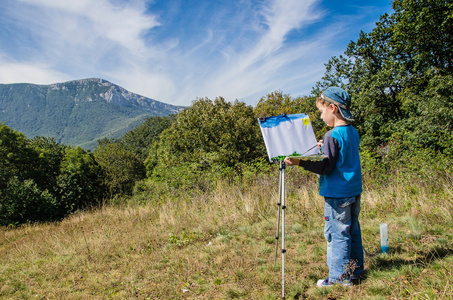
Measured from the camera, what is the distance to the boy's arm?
1991 mm

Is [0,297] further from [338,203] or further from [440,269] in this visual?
[440,269]

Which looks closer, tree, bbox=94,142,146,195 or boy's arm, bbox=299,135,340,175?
boy's arm, bbox=299,135,340,175

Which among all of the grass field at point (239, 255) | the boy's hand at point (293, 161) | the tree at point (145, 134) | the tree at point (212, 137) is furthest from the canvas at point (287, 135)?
the tree at point (145, 134)

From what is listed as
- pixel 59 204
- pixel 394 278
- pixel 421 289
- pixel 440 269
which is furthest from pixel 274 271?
pixel 59 204

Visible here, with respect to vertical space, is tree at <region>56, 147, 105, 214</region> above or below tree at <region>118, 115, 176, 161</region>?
below

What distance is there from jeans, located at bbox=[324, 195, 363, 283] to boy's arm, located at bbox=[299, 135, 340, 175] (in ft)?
1.01

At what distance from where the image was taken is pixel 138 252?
3705mm

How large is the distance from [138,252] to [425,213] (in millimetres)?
4498

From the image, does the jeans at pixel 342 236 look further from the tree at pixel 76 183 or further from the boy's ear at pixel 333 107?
the tree at pixel 76 183

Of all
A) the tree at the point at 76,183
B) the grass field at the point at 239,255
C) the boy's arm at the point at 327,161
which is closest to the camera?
the boy's arm at the point at 327,161

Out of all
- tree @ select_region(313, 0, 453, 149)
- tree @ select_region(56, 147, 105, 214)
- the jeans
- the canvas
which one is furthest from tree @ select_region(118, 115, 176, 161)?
the jeans

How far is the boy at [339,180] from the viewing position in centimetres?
201

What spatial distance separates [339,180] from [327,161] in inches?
8.1

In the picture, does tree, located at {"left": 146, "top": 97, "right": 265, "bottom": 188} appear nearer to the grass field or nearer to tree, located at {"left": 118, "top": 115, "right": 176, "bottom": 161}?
the grass field
